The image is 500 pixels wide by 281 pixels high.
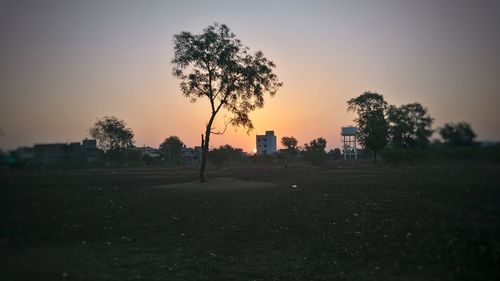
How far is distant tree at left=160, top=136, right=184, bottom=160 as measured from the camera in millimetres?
72644

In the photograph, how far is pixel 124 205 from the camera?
1266 centimetres

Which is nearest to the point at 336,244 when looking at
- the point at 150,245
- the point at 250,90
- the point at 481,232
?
the point at 481,232

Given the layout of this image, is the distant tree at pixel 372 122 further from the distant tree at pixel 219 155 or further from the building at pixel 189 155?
the building at pixel 189 155

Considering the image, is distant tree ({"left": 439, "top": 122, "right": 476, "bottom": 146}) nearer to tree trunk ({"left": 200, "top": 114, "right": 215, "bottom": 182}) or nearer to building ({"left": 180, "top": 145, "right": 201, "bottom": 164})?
Answer: tree trunk ({"left": 200, "top": 114, "right": 215, "bottom": 182})

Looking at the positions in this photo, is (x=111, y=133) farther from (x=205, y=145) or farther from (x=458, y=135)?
(x=458, y=135)

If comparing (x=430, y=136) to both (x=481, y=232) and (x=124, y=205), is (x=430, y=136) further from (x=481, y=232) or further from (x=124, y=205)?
(x=124, y=205)

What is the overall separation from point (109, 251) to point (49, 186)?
2.18m

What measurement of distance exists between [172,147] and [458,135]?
249ft

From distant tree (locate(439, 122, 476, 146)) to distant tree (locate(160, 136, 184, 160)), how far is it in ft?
222

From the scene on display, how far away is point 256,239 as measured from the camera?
916cm

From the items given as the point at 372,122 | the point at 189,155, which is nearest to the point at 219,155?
the point at 189,155

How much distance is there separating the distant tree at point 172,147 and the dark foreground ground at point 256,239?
63139mm

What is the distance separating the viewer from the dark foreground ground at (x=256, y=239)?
6203mm

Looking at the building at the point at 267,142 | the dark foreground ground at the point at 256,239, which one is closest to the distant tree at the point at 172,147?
the dark foreground ground at the point at 256,239
